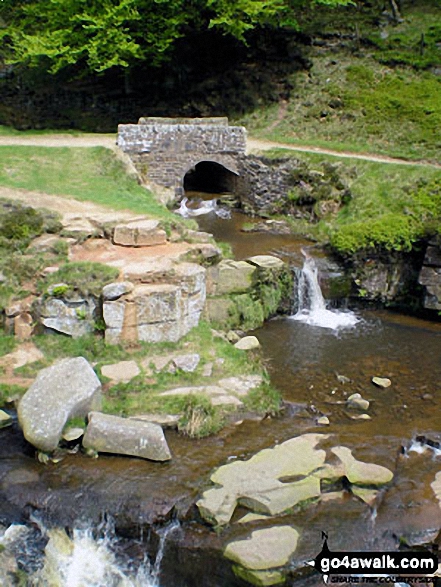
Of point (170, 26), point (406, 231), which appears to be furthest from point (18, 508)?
point (170, 26)

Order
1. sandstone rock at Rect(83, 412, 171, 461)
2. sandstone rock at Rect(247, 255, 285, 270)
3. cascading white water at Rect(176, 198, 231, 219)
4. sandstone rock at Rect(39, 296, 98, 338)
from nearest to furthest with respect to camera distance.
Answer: sandstone rock at Rect(83, 412, 171, 461) → sandstone rock at Rect(39, 296, 98, 338) → sandstone rock at Rect(247, 255, 285, 270) → cascading white water at Rect(176, 198, 231, 219)

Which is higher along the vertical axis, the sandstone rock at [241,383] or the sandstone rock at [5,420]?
the sandstone rock at [241,383]

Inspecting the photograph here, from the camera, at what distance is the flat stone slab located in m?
8.18

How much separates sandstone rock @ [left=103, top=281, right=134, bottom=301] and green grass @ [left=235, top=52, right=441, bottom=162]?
15064mm

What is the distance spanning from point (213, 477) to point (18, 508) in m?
3.10

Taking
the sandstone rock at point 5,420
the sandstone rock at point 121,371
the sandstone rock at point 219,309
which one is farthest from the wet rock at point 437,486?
the sandstone rock at point 5,420

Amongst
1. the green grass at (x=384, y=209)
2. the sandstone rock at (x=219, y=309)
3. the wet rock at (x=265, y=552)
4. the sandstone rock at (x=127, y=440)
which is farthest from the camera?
the green grass at (x=384, y=209)

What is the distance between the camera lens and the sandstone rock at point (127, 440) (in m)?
10.2

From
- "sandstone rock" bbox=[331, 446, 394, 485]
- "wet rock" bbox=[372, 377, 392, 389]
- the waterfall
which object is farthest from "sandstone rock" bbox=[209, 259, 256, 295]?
the waterfall

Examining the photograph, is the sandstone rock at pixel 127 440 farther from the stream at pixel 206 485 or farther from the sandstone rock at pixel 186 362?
the sandstone rock at pixel 186 362

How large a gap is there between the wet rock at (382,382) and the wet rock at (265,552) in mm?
5292

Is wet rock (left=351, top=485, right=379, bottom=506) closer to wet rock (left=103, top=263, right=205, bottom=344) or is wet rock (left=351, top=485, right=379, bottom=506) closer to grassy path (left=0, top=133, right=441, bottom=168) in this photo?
wet rock (left=103, top=263, right=205, bottom=344)

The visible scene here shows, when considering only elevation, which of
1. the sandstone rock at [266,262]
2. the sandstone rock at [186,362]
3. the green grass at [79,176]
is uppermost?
the green grass at [79,176]

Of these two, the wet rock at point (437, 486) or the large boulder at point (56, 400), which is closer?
the wet rock at point (437, 486)
